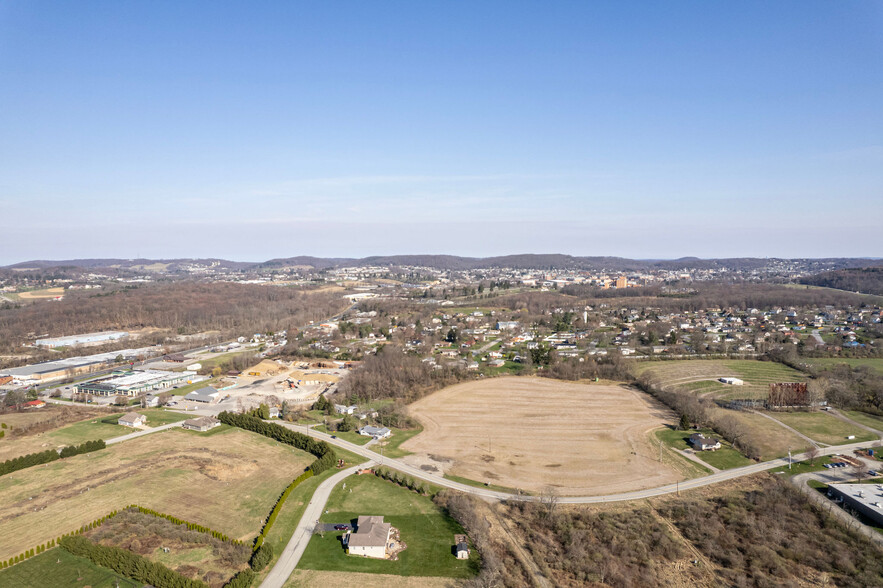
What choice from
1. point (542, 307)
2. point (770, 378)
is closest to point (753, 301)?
point (542, 307)

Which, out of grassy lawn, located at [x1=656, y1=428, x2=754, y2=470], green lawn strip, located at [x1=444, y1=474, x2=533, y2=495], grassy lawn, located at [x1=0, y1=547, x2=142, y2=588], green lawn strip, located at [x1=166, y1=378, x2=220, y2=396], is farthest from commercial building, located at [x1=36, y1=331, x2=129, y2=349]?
grassy lawn, located at [x1=656, y1=428, x2=754, y2=470]

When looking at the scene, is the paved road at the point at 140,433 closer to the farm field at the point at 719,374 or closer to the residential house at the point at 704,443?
the residential house at the point at 704,443

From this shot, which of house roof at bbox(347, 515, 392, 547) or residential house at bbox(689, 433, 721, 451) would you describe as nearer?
house roof at bbox(347, 515, 392, 547)

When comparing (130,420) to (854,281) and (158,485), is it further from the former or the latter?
(854,281)

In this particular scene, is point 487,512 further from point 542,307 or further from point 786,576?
point 542,307

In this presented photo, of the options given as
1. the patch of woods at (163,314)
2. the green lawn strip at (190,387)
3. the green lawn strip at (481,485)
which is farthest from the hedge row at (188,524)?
the patch of woods at (163,314)

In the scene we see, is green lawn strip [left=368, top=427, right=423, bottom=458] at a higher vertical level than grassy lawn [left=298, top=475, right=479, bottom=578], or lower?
higher

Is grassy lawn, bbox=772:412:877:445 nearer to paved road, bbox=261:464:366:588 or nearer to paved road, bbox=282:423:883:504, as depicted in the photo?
paved road, bbox=282:423:883:504
